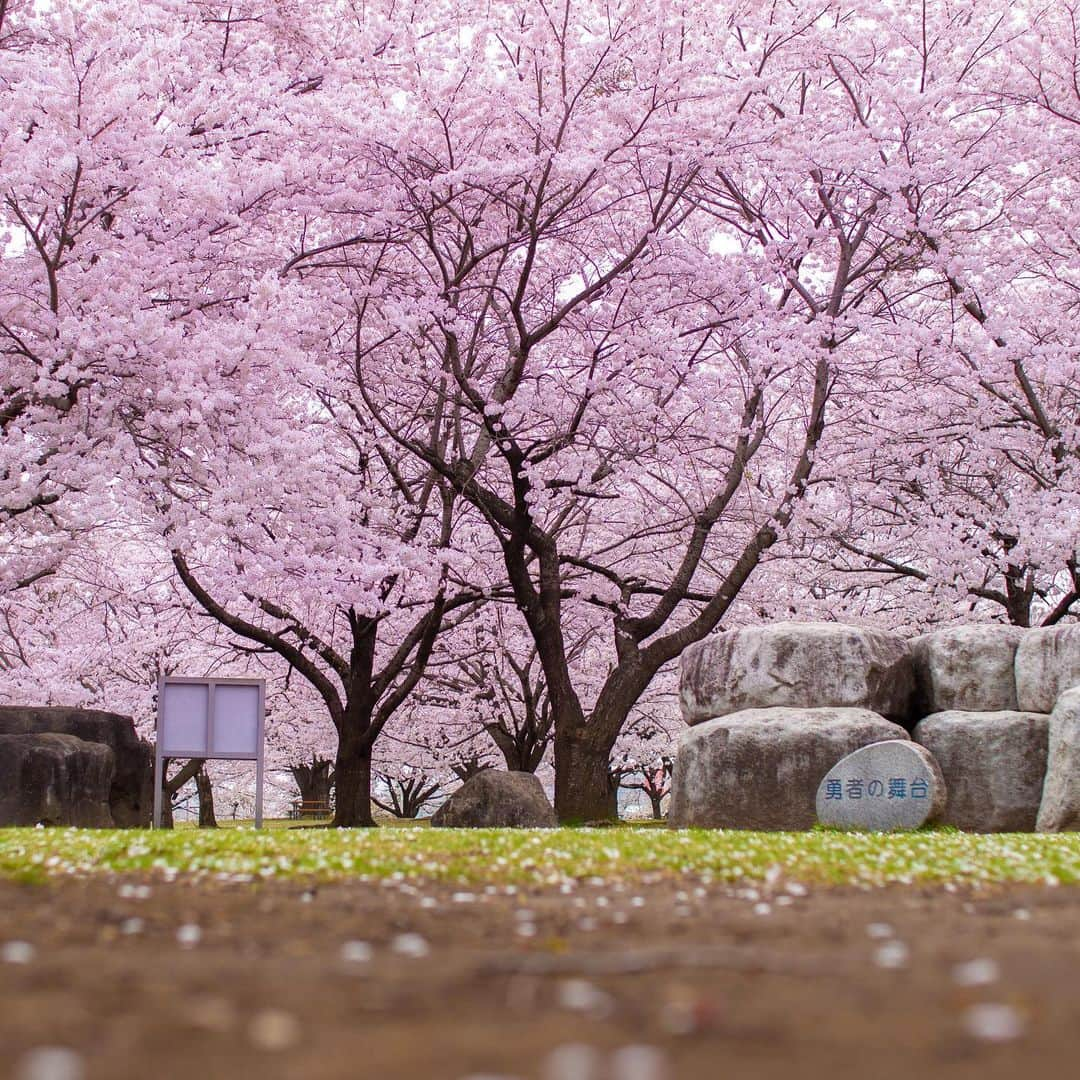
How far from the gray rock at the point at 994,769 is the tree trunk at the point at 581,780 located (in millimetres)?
5567

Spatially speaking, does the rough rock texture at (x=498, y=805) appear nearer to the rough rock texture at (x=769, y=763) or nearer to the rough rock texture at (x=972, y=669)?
the rough rock texture at (x=769, y=763)

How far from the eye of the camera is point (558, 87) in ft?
64.0

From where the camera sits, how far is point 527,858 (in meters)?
9.08

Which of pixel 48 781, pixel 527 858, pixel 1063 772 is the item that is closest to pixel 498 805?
pixel 48 781

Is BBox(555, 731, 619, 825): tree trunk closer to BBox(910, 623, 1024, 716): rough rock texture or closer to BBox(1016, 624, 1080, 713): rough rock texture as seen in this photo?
BBox(910, 623, 1024, 716): rough rock texture

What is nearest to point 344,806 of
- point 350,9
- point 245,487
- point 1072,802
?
point 245,487

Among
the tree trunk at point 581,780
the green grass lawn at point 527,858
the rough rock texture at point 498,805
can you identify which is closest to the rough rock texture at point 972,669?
the tree trunk at point 581,780

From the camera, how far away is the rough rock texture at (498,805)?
18.3 meters

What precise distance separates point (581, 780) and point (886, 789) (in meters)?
5.62

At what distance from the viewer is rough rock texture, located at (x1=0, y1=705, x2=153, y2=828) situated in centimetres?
1830

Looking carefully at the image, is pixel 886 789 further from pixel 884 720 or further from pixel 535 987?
pixel 535 987

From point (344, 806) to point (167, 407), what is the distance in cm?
912

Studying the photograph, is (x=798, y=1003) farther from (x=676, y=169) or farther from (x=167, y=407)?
(x=676, y=169)

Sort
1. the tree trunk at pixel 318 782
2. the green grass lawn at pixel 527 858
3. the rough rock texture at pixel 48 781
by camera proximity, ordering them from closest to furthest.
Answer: the green grass lawn at pixel 527 858
the rough rock texture at pixel 48 781
the tree trunk at pixel 318 782
